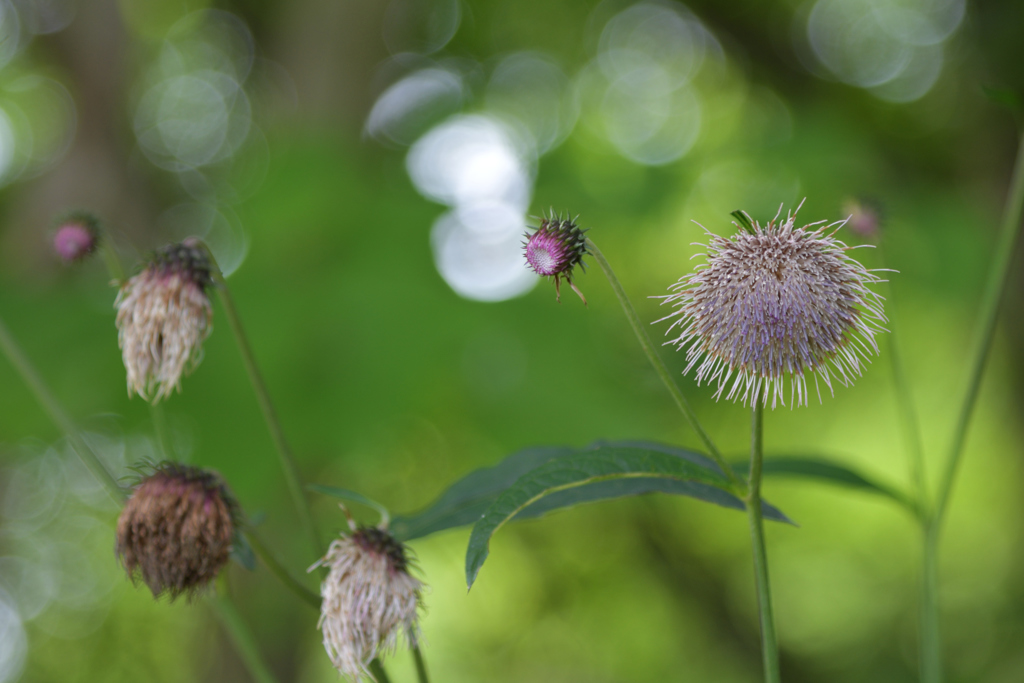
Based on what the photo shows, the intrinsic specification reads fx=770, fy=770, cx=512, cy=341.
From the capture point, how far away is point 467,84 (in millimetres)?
3045

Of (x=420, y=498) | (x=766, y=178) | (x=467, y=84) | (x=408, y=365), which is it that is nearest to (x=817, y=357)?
(x=408, y=365)

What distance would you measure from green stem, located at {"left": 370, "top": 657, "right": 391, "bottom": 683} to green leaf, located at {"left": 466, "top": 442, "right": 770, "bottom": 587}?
0.42 feet

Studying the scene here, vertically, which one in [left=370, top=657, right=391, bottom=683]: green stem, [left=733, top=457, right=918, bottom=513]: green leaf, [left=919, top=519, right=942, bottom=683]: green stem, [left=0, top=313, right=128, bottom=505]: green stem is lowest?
[left=919, top=519, right=942, bottom=683]: green stem

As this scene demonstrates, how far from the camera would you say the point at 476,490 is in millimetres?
560

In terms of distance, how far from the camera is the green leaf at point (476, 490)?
1.78 ft

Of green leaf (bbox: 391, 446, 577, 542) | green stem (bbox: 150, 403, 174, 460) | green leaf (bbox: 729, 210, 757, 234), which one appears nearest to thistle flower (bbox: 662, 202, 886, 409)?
green leaf (bbox: 729, 210, 757, 234)

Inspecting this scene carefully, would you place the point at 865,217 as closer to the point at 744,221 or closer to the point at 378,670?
the point at 744,221

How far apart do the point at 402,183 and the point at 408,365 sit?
2.02ft

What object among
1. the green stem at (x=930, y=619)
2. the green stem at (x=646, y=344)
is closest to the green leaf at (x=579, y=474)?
the green stem at (x=646, y=344)

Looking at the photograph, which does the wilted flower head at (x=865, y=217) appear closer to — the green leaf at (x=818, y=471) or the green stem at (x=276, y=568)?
the green leaf at (x=818, y=471)

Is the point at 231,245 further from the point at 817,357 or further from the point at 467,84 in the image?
the point at 817,357

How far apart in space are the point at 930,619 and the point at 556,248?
0.42 meters

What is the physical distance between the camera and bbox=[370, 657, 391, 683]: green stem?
46 centimetres

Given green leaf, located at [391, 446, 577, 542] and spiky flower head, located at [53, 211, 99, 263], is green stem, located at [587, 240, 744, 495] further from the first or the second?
spiky flower head, located at [53, 211, 99, 263]
